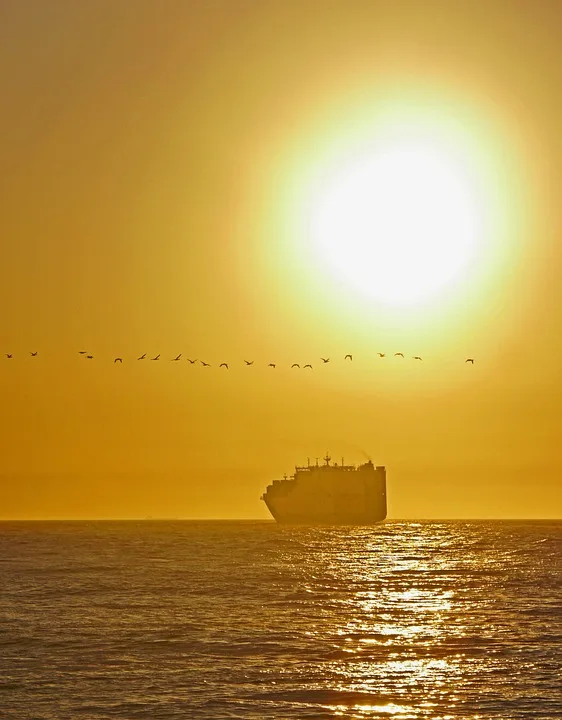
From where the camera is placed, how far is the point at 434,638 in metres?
53.5

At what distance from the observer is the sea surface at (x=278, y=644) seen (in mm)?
38844

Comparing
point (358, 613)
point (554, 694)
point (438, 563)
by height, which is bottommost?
point (554, 694)

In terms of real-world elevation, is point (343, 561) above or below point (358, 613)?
above

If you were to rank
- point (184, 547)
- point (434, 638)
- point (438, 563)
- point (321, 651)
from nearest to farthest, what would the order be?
1. point (321, 651)
2. point (434, 638)
3. point (438, 563)
4. point (184, 547)

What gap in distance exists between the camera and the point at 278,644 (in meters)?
51.6

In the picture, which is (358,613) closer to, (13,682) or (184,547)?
(13,682)

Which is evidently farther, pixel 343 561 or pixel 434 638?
pixel 343 561

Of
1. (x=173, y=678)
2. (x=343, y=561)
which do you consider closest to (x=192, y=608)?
(x=173, y=678)

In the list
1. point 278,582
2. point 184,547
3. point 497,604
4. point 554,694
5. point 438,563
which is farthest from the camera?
point 184,547

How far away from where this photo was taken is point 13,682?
140 ft

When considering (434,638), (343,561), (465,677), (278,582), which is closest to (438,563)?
(343,561)

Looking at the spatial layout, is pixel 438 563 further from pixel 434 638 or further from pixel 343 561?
pixel 434 638

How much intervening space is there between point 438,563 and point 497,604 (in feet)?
153

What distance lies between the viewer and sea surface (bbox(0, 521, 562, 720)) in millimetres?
38844
